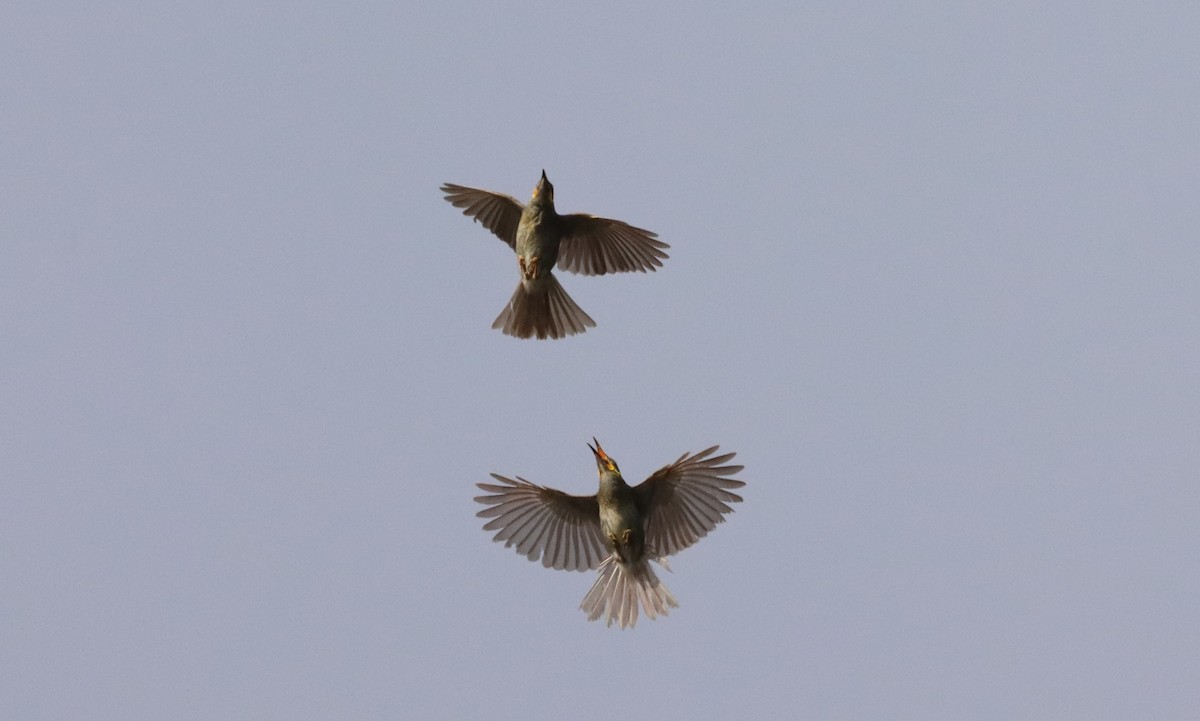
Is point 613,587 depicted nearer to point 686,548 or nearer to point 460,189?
point 686,548

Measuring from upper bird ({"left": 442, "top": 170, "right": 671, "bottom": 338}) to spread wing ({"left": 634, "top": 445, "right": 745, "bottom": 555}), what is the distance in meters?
2.28

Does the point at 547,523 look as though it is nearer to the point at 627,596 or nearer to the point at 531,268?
the point at 627,596

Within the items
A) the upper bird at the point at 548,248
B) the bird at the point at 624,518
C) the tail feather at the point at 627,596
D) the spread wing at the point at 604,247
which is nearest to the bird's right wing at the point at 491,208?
the upper bird at the point at 548,248

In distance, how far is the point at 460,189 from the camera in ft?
47.8

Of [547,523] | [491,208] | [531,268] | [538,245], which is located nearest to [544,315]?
[531,268]

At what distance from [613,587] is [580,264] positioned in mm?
3464

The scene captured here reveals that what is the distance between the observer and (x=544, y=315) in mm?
14508

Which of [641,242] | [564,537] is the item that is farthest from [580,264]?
[564,537]

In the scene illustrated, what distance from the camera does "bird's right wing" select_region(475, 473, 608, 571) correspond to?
43.2 feet

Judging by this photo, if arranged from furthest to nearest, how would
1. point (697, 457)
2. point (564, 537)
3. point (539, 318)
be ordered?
point (539, 318)
point (564, 537)
point (697, 457)

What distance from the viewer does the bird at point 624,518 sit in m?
12.8

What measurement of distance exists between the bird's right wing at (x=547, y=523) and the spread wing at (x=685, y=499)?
1.71 feet

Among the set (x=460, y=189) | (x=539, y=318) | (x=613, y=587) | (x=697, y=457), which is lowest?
(x=613, y=587)

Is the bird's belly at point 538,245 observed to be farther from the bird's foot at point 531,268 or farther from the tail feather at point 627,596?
the tail feather at point 627,596
